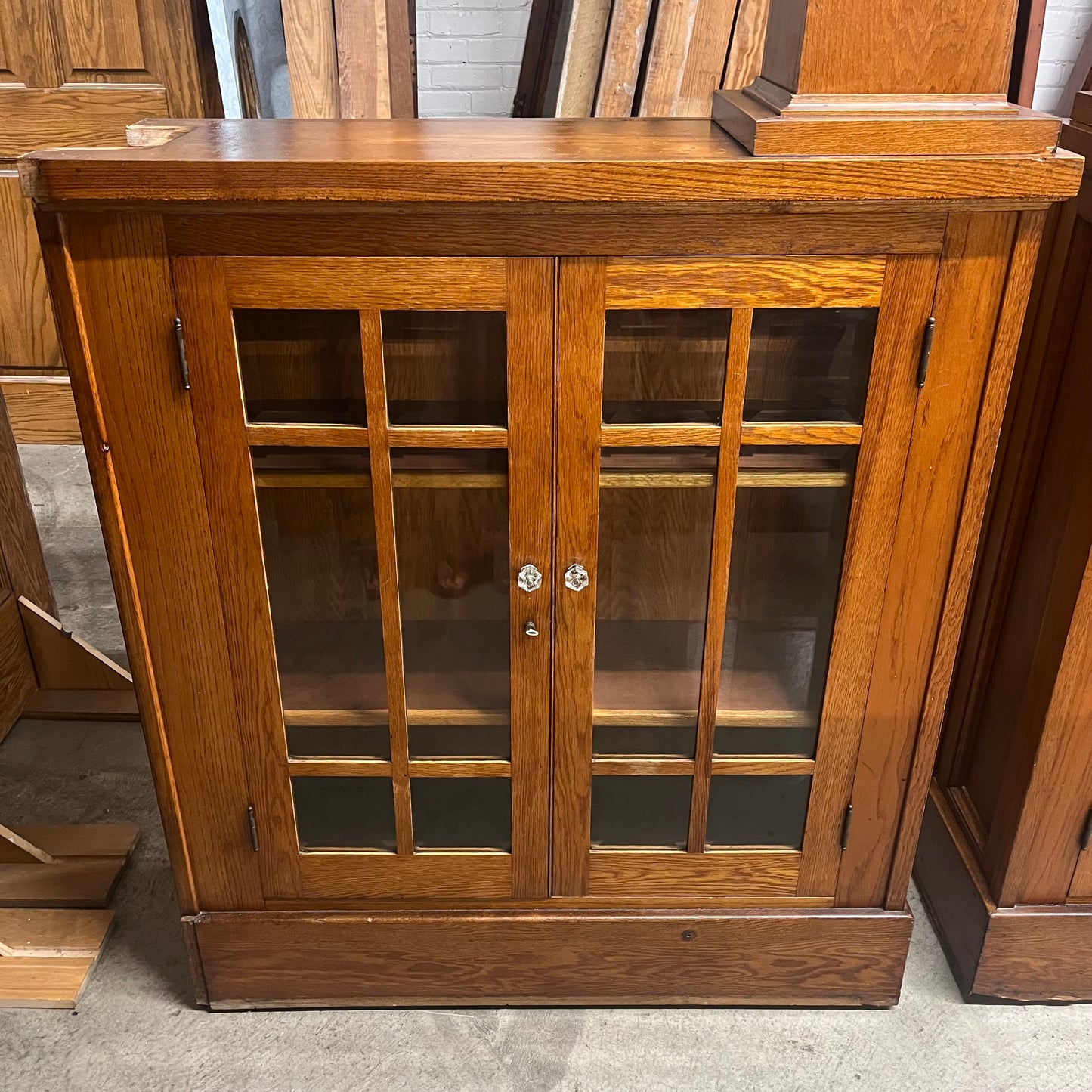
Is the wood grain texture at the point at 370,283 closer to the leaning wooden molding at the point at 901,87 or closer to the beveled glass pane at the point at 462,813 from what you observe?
the leaning wooden molding at the point at 901,87

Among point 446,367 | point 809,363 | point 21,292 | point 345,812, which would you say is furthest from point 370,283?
point 21,292

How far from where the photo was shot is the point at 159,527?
1.07m

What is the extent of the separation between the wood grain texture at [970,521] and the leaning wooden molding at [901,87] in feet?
0.33

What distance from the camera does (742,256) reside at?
961 mm

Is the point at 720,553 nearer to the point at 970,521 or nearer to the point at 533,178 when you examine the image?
the point at 970,521

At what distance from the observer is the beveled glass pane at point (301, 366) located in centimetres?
100

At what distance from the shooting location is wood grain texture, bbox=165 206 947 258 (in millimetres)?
935

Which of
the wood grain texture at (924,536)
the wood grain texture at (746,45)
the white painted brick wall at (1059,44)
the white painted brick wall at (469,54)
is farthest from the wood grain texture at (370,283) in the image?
the white painted brick wall at (1059,44)

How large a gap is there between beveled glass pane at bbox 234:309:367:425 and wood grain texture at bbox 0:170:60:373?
2.09m

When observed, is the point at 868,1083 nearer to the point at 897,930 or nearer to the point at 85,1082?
the point at 897,930

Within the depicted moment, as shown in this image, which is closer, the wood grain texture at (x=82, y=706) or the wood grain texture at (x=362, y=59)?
the wood grain texture at (x=362, y=59)

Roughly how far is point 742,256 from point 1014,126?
27cm

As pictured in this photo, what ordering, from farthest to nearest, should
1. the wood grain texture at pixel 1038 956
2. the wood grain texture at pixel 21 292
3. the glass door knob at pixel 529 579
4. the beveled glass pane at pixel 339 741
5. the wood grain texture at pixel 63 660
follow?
the wood grain texture at pixel 21 292 < the wood grain texture at pixel 63 660 < the wood grain texture at pixel 1038 956 < the beveled glass pane at pixel 339 741 < the glass door knob at pixel 529 579

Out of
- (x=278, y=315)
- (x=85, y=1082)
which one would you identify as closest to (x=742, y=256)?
(x=278, y=315)
